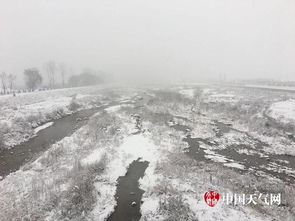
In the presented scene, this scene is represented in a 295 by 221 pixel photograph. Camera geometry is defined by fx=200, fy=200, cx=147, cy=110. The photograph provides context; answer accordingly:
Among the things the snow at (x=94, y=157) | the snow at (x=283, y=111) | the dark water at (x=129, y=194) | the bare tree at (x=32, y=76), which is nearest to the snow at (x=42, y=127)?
the snow at (x=94, y=157)

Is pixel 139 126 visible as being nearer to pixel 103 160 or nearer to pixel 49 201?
pixel 103 160

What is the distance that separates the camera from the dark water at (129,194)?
1148 centimetres

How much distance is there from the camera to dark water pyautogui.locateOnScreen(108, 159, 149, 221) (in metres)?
11.5

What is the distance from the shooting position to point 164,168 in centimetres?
1625

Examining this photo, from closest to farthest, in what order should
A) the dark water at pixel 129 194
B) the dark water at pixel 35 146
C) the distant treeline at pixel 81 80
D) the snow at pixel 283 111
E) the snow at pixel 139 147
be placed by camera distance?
the dark water at pixel 129 194
the dark water at pixel 35 146
the snow at pixel 139 147
the snow at pixel 283 111
the distant treeline at pixel 81 80

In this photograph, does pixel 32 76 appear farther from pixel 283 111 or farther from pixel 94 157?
pixel 283 111

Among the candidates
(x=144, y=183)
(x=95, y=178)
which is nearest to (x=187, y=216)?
(x=144, y=183)

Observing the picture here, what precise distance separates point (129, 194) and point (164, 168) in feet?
13.1

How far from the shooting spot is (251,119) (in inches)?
1196

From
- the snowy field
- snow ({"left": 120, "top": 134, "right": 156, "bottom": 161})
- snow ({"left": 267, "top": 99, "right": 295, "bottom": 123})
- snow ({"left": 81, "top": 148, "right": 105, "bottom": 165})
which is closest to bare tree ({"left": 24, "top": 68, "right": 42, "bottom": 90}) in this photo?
the snowy field

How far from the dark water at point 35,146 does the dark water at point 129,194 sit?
32.3 feet

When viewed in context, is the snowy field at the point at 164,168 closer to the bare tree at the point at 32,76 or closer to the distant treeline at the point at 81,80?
the bare tree at the point at 32,76

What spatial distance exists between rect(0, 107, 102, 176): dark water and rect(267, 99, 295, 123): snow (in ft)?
96.0

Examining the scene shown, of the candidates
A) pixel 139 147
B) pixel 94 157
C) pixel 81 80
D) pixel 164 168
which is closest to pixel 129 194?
pixel 164 168
